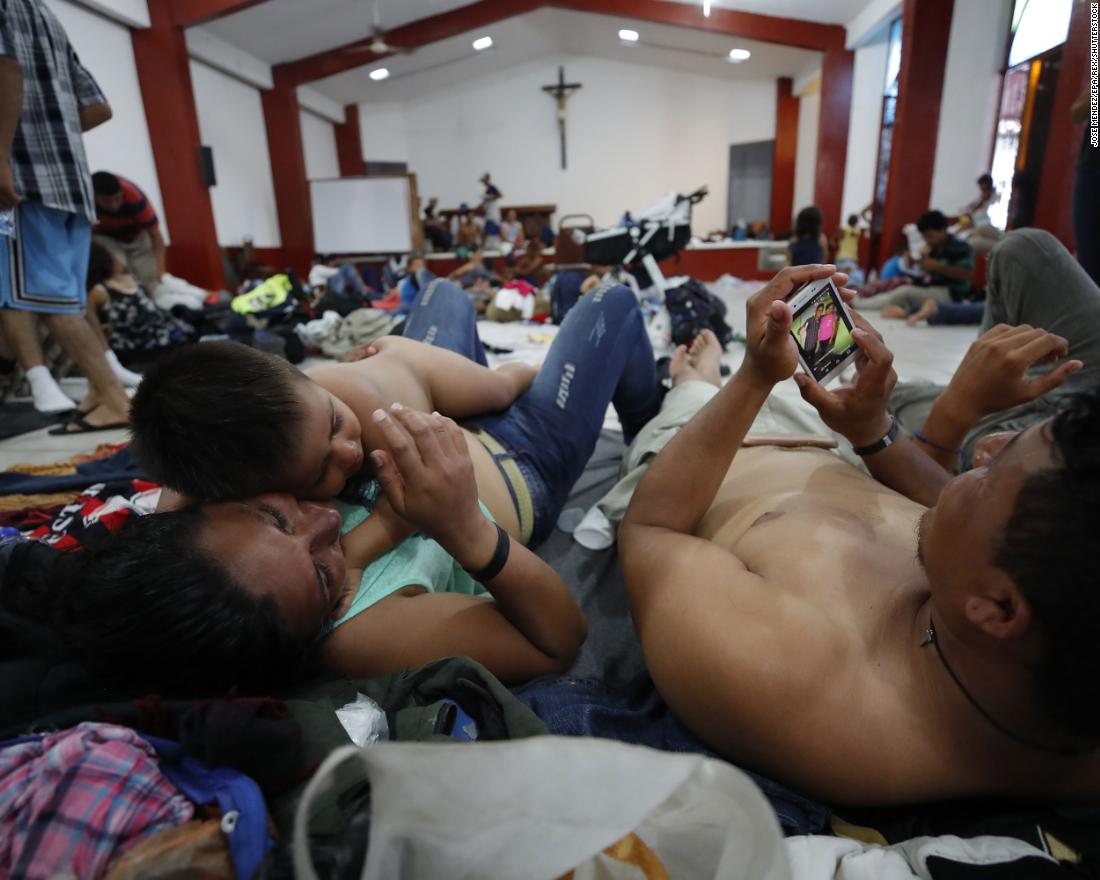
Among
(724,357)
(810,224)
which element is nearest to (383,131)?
(810,224)

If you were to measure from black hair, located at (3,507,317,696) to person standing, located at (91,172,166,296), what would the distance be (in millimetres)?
4018

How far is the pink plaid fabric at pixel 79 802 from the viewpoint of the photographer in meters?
0.45

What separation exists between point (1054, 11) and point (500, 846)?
618cm

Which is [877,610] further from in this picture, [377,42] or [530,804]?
[377,42]

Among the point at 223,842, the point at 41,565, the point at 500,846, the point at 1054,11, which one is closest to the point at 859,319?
the point at 500,846

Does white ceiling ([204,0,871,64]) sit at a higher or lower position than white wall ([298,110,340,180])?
higher

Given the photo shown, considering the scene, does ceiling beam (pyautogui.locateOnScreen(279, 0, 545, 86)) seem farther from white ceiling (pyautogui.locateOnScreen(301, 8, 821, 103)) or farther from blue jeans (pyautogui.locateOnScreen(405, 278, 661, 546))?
blue jeans (pyautogui.locateOnScreen(405, 278, 661, 546))

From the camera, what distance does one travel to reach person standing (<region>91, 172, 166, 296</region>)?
408 cm

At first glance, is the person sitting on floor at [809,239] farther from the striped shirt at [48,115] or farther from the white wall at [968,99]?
the striped shirt at [48,115]

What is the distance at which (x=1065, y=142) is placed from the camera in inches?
159

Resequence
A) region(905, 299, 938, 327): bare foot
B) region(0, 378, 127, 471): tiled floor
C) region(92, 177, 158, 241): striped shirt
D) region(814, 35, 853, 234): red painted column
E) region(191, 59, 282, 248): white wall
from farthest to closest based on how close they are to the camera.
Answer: region(814, 35, 853, 234): red painted column, region(191, 59, 282, 248): white wall, region(905, 299, 938, 327): bare foot, region(92, 177, 158, 241): striped shirt, region(0, 378, 127, 471): tiled floor

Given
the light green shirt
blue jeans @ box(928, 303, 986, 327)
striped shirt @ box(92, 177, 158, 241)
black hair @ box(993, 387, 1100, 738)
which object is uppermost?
striped shirt @ box(92, 177, 158, 241)

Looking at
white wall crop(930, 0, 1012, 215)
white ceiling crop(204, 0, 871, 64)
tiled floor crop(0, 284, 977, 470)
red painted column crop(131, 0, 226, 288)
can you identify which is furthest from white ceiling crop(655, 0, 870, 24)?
red painted column crop(131, 0, 226, 288)

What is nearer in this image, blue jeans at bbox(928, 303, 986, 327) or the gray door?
blue jeans at bbox(928, 303, 986, 327)
